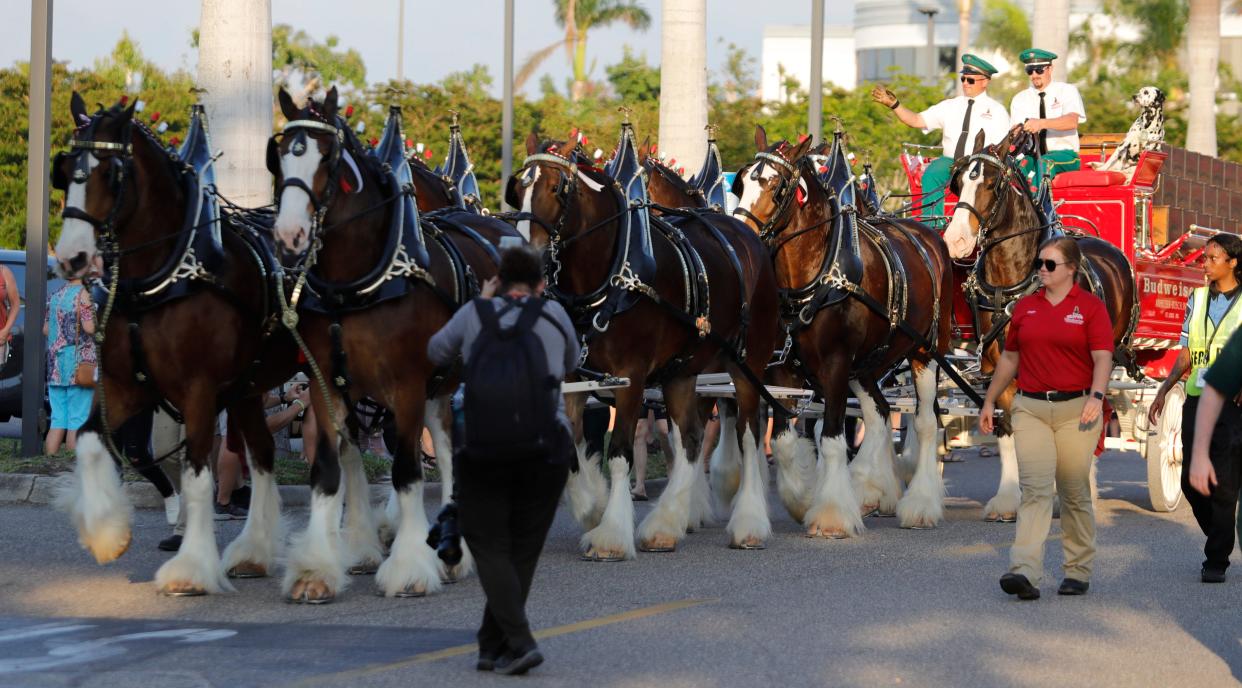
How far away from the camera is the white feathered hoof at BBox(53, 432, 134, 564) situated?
9188 mm

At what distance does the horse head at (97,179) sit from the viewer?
8.86 metres

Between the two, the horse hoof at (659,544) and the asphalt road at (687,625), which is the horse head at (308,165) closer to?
the asphalt road at (687,625)

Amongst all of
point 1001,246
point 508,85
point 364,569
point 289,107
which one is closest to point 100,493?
point 364,569

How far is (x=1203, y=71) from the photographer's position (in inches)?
1468

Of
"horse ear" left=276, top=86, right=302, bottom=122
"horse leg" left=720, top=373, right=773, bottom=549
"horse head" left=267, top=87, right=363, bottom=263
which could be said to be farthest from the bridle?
"horse ear" left=276, top=86, right=302, bottom=122

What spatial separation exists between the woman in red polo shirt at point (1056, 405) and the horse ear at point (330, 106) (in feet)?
12.5

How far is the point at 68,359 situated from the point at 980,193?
701 centimetres

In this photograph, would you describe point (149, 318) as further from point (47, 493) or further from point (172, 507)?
point (47, 493)

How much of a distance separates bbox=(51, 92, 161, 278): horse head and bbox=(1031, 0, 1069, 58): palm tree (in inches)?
843

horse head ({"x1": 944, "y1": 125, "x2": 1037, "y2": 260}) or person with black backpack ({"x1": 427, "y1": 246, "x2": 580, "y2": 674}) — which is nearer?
person with black backpack ({"x1": 427, "y1": 246, "x2": 580, "y2": 674})

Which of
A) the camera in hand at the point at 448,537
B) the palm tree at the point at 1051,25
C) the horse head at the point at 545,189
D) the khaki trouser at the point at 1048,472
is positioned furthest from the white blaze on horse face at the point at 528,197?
the palm tree at the point at 1051,25

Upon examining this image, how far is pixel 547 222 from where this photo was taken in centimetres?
1073

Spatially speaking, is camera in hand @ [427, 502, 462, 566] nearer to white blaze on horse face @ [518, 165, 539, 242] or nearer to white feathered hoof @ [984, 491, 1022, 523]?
white blaze on horse face @ [518, 165, 539, 242]

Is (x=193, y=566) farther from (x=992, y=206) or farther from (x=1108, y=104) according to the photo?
(x=1108, y=104)
